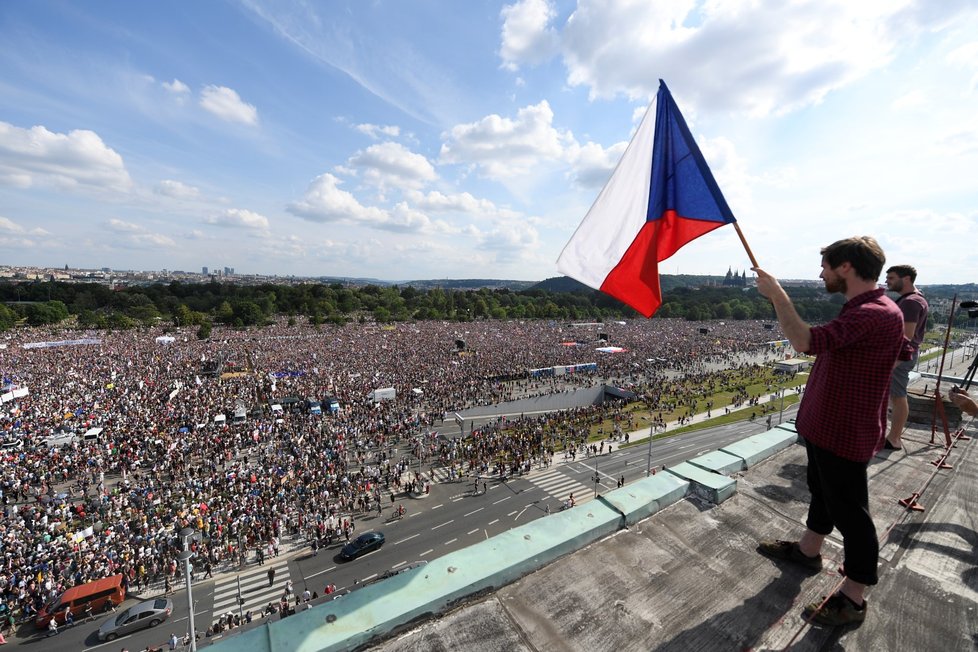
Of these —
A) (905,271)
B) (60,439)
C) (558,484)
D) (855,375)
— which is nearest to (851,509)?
(855,375)

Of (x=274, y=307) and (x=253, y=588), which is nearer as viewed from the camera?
(x=253, y=588)

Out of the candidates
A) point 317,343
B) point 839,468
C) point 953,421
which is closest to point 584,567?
point 839,468

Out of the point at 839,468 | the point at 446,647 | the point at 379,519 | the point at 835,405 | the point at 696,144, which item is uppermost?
the point at 696,144

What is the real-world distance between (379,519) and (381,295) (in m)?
110

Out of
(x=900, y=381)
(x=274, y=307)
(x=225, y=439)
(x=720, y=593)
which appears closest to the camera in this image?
(x=720, y=593)

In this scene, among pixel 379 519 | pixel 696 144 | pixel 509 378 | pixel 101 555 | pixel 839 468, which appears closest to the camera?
pixel 839 468

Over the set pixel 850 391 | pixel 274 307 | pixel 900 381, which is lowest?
pixel 274 307

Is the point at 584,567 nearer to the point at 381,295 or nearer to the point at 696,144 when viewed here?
the point at 696,144

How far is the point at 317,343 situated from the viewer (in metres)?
57.1

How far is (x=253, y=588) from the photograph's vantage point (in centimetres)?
1350

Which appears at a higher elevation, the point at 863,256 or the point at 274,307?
the point at 863,256

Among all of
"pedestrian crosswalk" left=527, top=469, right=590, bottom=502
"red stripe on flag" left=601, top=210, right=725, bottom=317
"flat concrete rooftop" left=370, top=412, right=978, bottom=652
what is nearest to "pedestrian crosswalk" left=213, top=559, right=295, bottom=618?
"pedestrian crosswalk" left=527, top=469, right=590, bottom=502

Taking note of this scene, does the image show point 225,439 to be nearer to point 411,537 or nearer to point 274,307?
point 411,537

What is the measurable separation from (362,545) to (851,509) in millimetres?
15640
